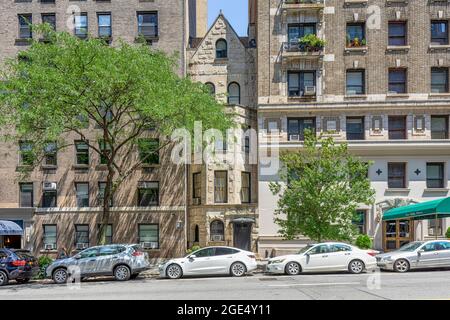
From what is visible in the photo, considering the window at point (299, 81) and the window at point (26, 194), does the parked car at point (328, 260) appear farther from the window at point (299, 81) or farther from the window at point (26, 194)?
the window at point (26, 194)

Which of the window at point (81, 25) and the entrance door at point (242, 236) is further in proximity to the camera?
the window at point (81, 25)

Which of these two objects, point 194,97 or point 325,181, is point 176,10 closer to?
point 194,97

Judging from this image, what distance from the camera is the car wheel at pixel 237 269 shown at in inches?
847

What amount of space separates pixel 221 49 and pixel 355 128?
1053cm

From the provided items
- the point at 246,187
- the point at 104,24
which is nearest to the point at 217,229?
the point at 246,187

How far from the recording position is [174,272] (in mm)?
21641

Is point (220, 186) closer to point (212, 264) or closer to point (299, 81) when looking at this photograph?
point (299, 81)

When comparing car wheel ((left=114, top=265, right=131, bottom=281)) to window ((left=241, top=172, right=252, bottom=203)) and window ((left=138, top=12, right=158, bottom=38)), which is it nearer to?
window ((left=241, top=172, right=252, bottom=203))

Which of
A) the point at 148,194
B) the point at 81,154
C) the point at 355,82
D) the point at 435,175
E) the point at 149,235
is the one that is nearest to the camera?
the point at 435,175

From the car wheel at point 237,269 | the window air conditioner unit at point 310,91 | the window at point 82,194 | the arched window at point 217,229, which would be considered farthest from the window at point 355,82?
the window at point 82,194

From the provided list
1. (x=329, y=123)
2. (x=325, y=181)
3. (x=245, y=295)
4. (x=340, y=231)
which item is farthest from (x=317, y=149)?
(x=245, y=295)

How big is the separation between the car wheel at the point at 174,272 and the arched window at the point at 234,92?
15.4 meters

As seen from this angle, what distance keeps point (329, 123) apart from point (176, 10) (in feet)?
41.7

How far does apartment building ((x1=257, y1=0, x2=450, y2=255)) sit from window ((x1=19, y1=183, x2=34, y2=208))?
49.9 ft
